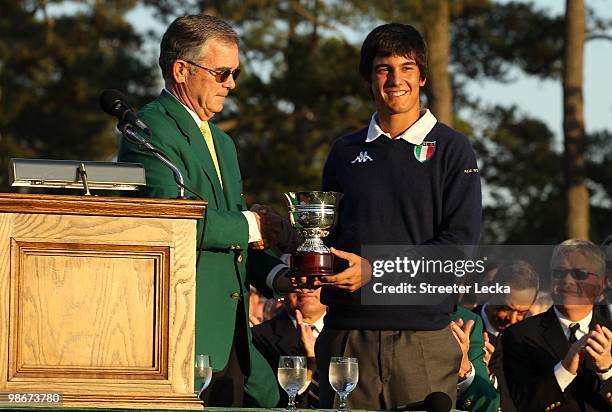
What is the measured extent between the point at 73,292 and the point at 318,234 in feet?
3.57

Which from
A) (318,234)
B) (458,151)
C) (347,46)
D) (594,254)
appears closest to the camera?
(318,234)

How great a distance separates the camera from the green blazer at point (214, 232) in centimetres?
579

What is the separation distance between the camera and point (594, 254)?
9.87 meters

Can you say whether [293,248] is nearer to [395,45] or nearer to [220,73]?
[220,73]

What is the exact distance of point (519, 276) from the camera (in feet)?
35.0

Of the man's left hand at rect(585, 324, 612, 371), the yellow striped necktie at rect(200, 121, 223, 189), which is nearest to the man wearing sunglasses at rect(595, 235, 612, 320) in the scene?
the man's left hand at rect(585, 324, 612, 371)

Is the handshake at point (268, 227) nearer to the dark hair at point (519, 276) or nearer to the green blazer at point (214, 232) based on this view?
the green blazer at point (214, 232)

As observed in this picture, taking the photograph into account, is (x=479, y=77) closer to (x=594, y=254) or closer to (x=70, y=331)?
(x=594, y=254)

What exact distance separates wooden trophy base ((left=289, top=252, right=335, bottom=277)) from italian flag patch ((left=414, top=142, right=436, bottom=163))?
2.67 ft

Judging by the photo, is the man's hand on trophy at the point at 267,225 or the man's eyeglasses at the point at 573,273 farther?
the man's eyeglasses at the point at 573,273

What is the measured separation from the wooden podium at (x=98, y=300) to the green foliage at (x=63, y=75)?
28498mm

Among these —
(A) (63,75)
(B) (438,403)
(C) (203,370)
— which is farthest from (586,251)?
(A) (63,75)

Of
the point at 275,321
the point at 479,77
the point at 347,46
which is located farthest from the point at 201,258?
the point at 479,77

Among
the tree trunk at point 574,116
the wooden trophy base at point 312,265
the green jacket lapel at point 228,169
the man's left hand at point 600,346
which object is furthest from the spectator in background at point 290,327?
the tree trunk at point 574,116
